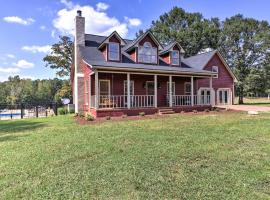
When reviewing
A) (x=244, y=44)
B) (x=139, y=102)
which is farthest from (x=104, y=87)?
(x=244, y=44)

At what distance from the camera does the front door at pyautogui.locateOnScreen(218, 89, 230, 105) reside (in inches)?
1000

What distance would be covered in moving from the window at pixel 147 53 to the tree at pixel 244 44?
2273 centimetres

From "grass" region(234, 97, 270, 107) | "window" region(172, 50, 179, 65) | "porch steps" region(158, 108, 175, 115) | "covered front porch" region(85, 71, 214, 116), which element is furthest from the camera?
"grass" region(234, 97, 270, 107)

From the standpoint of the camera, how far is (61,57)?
3634 cm

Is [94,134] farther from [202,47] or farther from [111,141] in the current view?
[202,47]

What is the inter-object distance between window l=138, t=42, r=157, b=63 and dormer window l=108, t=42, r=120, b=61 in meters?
1.97

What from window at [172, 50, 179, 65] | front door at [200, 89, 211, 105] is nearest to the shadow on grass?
window at [172, 50, 179, 65]

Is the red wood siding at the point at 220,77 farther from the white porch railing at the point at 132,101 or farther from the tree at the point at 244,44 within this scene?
the tree at the point at 244,44

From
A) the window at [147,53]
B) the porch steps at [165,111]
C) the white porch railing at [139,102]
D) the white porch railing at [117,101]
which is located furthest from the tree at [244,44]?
the white porch railing at [117,101]

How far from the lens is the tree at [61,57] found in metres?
35.9

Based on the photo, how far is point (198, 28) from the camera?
39.5m

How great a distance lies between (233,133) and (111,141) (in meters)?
4.61

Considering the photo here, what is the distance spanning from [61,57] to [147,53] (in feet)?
74.5

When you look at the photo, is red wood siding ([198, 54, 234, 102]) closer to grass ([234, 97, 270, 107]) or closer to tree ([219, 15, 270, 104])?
grass ([234, 97, 270, 107])
